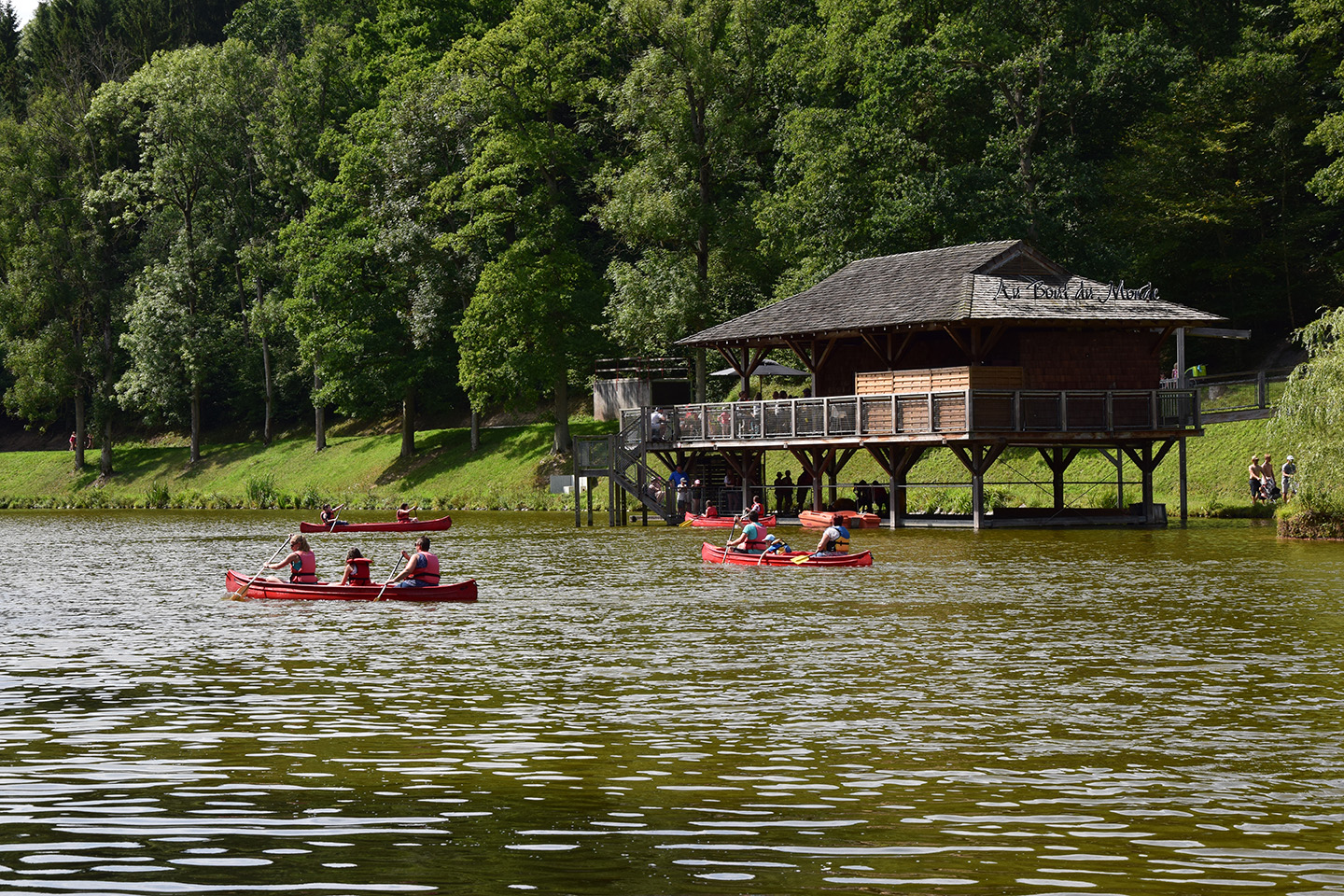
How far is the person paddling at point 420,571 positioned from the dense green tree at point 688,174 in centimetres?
3484

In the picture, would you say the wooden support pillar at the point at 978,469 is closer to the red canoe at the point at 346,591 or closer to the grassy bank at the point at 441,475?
the grassy bank at the point at 441,475

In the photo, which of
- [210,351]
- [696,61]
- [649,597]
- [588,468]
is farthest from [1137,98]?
[210,351]

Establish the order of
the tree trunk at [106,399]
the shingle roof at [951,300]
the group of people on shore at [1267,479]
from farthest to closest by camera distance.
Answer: the tree trunk at [106,399] → the group of people on shore at [1267,479] → the shingle roof at [951,300]

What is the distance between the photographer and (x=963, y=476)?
53594mm

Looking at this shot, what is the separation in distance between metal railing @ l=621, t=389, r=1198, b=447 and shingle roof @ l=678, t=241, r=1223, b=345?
216cm

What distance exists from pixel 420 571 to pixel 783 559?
31.6 feet

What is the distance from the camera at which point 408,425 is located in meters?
75.4

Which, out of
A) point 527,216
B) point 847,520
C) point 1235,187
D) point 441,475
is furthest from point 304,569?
point 441,475

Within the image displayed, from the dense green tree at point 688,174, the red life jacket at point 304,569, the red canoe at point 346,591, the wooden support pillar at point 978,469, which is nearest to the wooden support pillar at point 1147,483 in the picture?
the wooden support pillar at point 978,469

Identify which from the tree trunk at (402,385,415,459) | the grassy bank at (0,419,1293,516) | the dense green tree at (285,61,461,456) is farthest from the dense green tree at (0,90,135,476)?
the tree trunk at (402,385,415,459)

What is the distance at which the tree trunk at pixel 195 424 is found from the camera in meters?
83.8

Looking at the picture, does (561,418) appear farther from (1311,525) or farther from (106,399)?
(1311,525)

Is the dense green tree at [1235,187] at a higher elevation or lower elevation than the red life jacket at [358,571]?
higher

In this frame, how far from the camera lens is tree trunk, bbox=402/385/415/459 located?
247 ft
